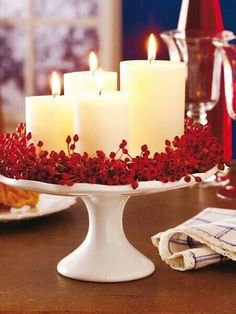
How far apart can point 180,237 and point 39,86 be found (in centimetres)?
272

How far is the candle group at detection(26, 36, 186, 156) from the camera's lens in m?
1.17

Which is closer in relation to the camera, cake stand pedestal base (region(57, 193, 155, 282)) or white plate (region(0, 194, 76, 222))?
cake stand pedestal base (region(57, 193, 155, 282))

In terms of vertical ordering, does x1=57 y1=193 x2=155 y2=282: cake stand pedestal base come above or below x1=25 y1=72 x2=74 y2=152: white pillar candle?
below

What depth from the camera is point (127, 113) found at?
1.17 meters

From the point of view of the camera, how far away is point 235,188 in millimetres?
1725

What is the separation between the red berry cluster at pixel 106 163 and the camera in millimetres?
1140

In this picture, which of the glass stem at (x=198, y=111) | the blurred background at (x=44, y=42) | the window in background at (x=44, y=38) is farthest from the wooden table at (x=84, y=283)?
the window in background at (x=44, y=38)

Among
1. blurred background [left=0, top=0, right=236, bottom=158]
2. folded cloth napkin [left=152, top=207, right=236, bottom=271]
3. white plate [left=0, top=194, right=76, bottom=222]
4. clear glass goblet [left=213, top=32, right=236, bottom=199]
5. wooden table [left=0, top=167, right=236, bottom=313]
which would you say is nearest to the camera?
wooden table [left=0, top=167, right=236, bottom=313]

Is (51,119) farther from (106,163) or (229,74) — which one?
(229,74)

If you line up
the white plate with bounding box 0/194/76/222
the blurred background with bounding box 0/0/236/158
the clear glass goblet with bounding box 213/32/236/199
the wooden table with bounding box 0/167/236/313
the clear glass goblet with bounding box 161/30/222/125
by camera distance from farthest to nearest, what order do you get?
1. the blurred background with bounding box 0/0/236/158
2. the clear glass goblet with bounding box 161/30/222/125
3. the clear glass goblet with bounding box 213/32/236/199
4. the white plate with bounding box 0/194/76/222
5. the wooden table with bounding box 0/167/236/313

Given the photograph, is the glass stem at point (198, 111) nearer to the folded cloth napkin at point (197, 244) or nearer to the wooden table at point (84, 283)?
the wooden table at point (84, 283)

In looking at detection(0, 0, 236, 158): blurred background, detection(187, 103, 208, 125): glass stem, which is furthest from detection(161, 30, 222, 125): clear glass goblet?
detection(0, 0, 236, 158): blurred background

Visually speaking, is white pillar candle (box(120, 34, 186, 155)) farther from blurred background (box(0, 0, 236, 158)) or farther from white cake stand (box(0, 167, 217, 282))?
blurred background (box(0, 0, 236, 158))

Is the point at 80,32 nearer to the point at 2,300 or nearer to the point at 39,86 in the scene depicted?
the point at 39,86
